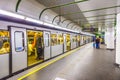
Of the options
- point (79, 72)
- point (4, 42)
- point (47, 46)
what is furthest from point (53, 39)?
point (4, 42)

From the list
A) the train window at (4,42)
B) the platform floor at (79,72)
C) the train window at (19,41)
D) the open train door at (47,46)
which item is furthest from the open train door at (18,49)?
the open train door at (47,46)

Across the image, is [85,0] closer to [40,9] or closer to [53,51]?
[40,9]

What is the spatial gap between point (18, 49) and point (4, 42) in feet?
2.51

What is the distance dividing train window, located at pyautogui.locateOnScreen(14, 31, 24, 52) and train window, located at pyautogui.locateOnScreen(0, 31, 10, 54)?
40 cm

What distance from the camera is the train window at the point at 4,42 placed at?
13.1 ft

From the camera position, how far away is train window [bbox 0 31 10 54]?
3999mm

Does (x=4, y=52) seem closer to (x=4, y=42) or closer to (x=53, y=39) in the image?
(x=4, y=42)

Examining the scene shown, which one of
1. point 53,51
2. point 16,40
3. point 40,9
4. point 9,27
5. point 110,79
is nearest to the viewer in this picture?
point 110,79

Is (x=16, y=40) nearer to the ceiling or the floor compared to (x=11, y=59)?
nearer to the ceiling

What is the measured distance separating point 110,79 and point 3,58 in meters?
3.99

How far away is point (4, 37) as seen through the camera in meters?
4.11

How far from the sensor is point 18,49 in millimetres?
4750

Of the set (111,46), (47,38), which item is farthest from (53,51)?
(111,46)

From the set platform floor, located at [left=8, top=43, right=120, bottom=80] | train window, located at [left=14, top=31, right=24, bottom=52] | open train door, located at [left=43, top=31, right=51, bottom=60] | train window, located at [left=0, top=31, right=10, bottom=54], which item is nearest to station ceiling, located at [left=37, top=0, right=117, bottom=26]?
open train door, located at [left=43, top=31, right=51, bottom=60]
